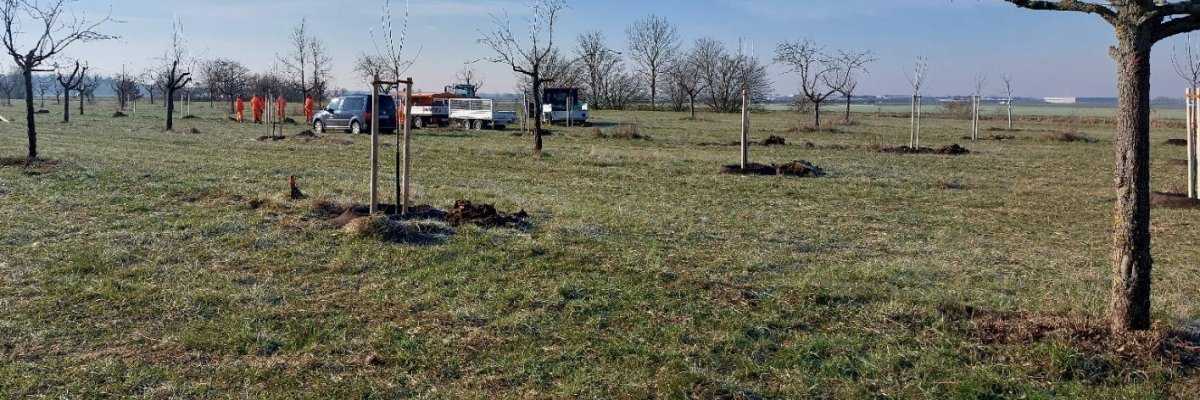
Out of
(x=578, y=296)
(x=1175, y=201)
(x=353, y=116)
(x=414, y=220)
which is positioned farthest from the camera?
(x=353, y=116)

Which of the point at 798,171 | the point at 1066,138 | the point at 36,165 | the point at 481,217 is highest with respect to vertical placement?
the point at 1066,138

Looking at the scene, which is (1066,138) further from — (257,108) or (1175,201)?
(257,108)

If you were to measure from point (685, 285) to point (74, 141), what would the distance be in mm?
20432

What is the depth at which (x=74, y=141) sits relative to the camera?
70.2 ft

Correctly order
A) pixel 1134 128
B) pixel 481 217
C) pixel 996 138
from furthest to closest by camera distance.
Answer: pixel 996 138 → pixel 481 217 → pixel 1134 128

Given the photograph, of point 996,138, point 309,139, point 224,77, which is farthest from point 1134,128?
point 224,77

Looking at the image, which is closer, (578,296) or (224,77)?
(578,296)

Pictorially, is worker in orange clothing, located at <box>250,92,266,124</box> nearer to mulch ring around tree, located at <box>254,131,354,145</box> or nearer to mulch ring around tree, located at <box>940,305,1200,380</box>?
mulch ring around tree, located at <box>254,131,354,145</box>

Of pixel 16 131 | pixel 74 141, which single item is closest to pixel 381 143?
pixel 74 141

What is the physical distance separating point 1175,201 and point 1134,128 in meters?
8.16

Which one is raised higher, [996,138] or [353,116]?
[353,116]

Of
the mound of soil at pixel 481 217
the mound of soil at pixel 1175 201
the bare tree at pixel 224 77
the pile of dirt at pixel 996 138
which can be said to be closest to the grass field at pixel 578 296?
the mound of soil at pixel 481 217

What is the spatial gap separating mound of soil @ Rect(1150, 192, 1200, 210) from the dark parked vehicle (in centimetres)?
2247

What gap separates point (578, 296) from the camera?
582 cm
